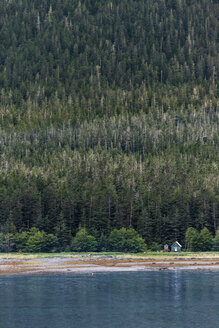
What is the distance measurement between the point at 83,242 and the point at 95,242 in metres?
3.34

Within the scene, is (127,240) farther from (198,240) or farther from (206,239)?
(206,239)

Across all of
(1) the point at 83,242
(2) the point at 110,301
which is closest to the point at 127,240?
(1) the point at 83,242

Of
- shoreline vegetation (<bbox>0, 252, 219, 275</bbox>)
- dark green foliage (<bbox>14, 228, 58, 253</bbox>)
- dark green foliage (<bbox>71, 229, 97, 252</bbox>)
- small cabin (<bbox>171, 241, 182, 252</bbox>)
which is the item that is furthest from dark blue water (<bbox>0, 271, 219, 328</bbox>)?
dark green foliage (<bbox>14, 228, 58, 253</bbox>)

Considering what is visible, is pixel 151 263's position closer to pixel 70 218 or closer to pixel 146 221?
pixel 146 221

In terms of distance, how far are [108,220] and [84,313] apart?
88744mm

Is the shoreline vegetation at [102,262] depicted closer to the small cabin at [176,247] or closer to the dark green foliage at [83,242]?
the small cabin at [176,247]

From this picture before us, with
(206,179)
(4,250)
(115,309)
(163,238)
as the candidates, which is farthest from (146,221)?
(115,309)

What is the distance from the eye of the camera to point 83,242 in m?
144

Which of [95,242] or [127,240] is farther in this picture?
[95,242]

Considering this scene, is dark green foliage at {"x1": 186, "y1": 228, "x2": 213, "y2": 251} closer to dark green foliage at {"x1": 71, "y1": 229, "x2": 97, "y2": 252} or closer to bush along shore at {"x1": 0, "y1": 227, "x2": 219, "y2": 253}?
bush along shore at {"x1": 0, "y1": 227, "x2": 219, "y2": 253}

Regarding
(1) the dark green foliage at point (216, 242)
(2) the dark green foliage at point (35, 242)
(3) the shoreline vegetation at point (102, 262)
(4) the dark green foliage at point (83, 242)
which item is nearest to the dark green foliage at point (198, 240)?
(1) the dark green foliage at point (216, 242)

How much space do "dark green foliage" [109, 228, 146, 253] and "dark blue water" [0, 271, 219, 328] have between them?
44.0 metres

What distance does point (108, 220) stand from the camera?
15338 cm

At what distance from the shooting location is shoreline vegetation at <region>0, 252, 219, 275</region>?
4316 inches
